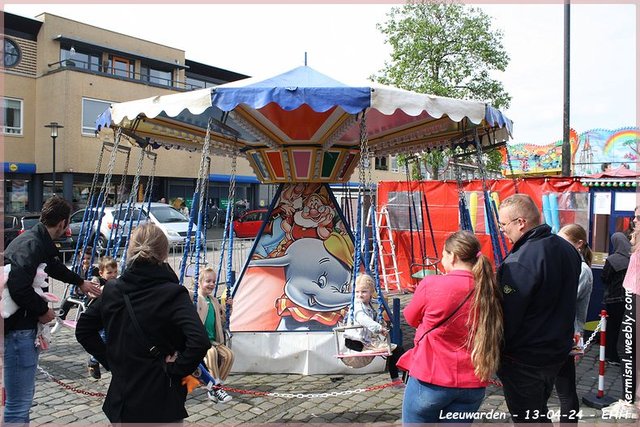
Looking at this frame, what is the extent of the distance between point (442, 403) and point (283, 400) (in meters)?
2.50

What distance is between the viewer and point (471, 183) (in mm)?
10695

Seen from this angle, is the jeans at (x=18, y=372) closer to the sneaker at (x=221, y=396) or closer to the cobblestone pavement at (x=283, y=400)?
the cobblestone pavement at (x=283, y=400)

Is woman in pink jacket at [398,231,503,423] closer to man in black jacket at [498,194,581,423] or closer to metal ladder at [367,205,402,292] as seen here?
man in black jacket at [498,194,581,423]

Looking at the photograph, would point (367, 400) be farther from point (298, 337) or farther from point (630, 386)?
point (630, 386)

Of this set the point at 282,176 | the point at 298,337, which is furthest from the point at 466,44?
the point at 298,337

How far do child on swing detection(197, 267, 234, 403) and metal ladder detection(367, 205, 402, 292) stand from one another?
6030mm

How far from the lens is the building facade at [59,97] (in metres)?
23.0

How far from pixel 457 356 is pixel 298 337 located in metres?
3.34

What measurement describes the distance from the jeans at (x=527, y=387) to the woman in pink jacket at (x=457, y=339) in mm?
211

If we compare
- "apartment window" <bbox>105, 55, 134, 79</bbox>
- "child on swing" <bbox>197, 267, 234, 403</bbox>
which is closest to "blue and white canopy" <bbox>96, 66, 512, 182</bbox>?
"child on swing" <bbox>197, 267, 234, 403</bbox>

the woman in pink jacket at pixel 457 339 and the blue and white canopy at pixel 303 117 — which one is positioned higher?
the blue and white canopy at pixel 303 117

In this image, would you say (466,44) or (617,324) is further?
(466,44)

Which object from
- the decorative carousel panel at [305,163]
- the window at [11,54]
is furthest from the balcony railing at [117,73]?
the decorative carousel panel at [305,163]

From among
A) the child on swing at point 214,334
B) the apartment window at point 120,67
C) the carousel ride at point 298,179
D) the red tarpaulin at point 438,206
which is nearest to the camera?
the child on swing at point 214,334
